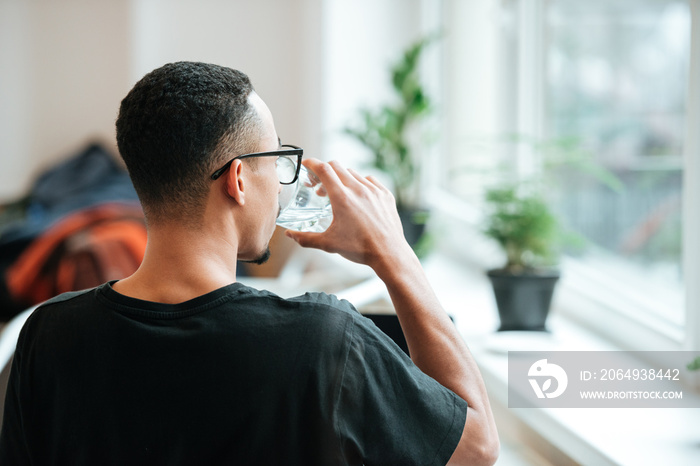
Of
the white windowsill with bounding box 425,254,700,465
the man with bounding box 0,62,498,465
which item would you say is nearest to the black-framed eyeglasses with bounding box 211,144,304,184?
the man with bounding box 0,62,498,465

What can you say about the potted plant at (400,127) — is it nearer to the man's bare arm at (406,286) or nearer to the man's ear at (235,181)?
the man's bare arm at (406,286)

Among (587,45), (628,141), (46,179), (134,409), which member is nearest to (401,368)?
(134,409)

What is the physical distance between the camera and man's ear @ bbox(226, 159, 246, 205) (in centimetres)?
75

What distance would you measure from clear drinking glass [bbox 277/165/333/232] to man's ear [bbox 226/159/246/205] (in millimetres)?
89

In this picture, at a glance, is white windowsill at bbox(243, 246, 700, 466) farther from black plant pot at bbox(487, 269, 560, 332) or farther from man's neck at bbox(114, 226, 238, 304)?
man's neck at bbox(114, 226, 238, 304)

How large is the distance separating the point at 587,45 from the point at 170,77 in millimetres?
1508

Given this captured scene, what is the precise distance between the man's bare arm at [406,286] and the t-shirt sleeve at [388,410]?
0.04 meters

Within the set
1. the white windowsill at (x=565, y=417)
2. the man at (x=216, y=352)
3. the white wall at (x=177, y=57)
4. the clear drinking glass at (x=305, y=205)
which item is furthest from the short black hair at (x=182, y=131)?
the white wall at (x=177, y=57)

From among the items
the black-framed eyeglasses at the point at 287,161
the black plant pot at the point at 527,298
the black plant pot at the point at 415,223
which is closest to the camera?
the black-framed eyeglasses at the point at 287,161

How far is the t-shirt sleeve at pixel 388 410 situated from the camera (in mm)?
679

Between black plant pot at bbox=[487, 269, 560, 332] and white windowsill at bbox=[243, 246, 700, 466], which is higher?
black plant pot at bbox=[487, 269, 560, 332]

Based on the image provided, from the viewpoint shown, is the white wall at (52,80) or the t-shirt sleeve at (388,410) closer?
the t-shirt sleeve at (388,410)

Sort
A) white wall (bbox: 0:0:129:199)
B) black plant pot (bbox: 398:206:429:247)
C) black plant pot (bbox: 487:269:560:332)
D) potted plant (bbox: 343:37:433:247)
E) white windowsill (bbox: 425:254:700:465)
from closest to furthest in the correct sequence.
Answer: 1. white windowsill (bbox: 425:254:700:465)
2. black plant pot (bbox: 487:269:560:332)
3. black plant pot (bbox: 398:206:429:247)
4. potted plant (bbox: 343:37:433:247)
5. white wall (bbox: 0:0:129:199)

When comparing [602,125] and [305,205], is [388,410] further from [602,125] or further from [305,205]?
[602,125]
